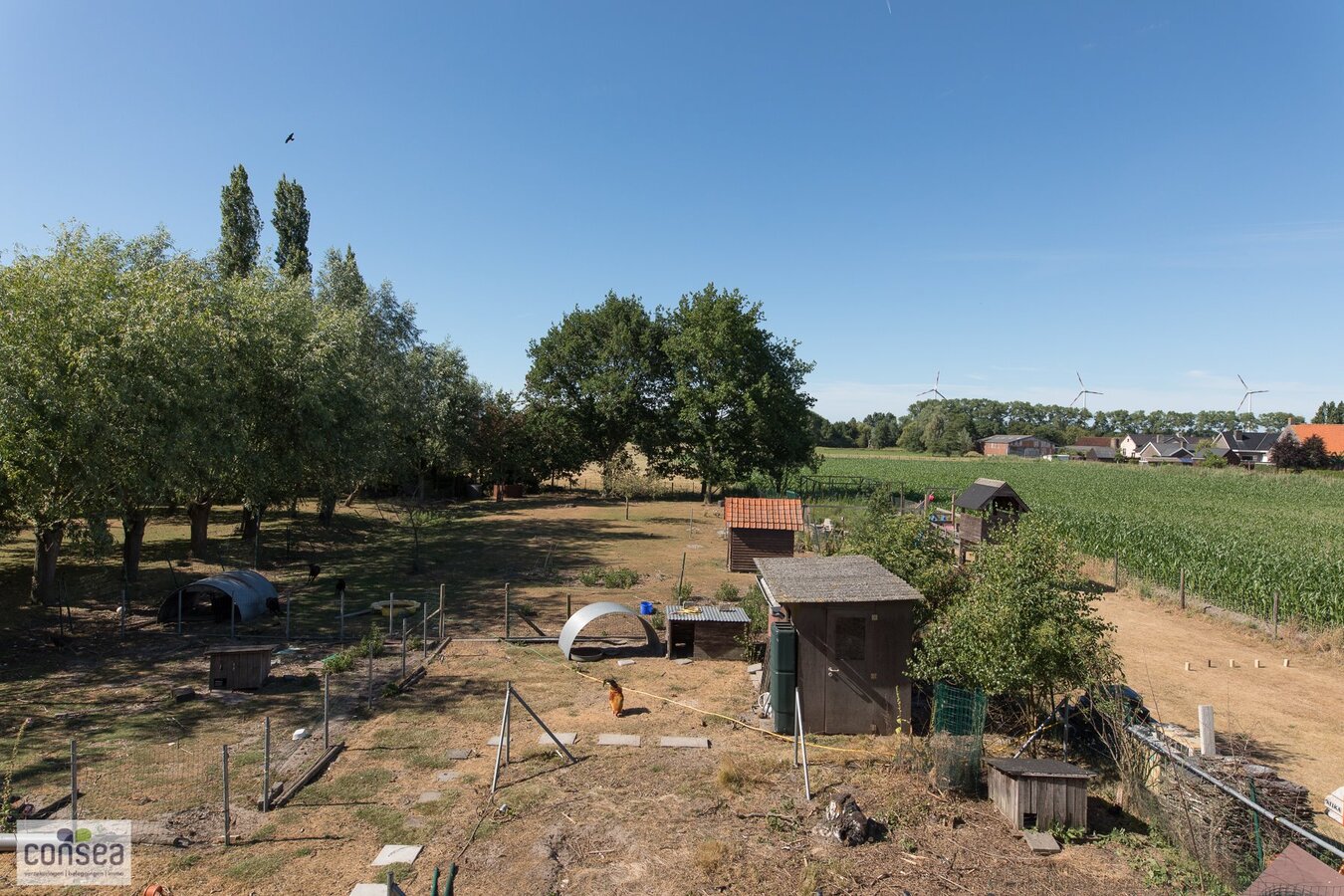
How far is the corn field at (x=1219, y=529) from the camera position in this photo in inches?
886

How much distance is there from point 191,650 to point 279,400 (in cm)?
1176

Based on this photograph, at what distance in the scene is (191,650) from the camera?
1745 centimetres

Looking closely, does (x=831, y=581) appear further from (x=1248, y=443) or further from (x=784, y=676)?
(x=1248, y=443)

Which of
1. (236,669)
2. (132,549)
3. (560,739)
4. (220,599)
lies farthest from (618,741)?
(132,549)

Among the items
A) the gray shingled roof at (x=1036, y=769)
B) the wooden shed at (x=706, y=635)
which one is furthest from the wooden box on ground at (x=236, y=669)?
the gray shingled roof at (x=1036, y=769)

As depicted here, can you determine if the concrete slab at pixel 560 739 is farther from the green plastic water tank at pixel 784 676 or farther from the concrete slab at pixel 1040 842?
the concrete slab at pixel 1040 842

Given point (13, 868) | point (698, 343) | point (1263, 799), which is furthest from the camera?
point (698, 343)

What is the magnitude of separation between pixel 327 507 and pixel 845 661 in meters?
30.6

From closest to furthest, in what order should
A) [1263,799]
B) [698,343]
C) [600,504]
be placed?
[1263,799] < [698,343] < [600,504]

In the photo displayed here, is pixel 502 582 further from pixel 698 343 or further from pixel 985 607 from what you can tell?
pixel 698 343

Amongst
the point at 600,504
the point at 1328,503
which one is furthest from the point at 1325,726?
the point at 1328,503

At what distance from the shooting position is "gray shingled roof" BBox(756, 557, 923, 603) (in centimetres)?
1260

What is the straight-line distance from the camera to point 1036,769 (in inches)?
378

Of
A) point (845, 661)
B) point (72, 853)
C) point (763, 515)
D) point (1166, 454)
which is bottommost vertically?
point (72, 853)
